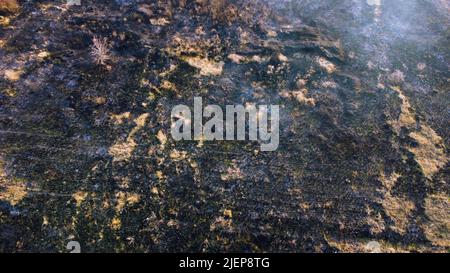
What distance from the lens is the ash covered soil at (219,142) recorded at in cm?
680

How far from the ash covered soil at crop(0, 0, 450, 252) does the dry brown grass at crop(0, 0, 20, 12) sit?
60 millimetres

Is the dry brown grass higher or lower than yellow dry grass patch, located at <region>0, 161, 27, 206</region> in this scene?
higher

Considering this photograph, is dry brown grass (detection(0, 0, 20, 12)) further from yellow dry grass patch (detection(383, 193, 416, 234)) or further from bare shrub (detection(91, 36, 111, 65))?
yellow dry grass patch (detection(383, 193, 416, 234))

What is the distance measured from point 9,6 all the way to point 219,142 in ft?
27.1

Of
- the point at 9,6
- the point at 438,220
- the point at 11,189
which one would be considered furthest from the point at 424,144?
the point at 9,6

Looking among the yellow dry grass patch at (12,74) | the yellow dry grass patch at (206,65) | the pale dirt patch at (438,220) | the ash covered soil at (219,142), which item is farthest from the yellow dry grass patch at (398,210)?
the yellow dry grass patch at (12,74)

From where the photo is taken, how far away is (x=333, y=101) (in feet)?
30.8

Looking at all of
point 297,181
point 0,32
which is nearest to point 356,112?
point 297,181

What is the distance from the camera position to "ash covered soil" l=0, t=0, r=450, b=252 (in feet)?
22.3

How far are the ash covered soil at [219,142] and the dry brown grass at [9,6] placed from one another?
0.06 metres

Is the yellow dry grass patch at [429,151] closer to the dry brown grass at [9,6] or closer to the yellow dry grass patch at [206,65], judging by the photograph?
the yellow dry grass patch at [206,65]

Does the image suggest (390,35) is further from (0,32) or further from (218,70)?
(0,32)

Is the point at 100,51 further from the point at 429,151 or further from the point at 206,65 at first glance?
the point at 429,151

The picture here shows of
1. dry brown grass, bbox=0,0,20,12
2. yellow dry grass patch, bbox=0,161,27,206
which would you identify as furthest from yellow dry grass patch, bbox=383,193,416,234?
dry brown grass, bbox=0,0,20,12
